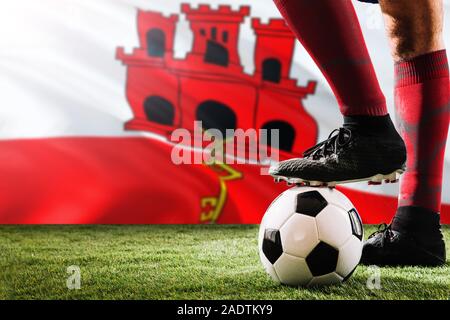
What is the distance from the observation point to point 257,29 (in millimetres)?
2857

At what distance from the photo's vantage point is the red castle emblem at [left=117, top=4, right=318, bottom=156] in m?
2.83

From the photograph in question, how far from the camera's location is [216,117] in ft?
9.30

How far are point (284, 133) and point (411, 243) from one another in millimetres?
1442

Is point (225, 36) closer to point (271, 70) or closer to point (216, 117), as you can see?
point (271, 70)

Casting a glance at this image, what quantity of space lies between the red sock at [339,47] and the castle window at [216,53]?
168 centimetres

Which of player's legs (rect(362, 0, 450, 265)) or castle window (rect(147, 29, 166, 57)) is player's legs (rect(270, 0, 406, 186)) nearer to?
player's legs (rect(362, 0, 450, 265))

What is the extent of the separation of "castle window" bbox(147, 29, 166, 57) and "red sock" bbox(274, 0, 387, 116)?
1.72 m

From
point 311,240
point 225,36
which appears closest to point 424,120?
point 311,240

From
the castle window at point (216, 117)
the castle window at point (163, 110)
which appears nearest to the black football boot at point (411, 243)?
the castle window at point (216, 117)

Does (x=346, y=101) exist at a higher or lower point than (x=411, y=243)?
higher

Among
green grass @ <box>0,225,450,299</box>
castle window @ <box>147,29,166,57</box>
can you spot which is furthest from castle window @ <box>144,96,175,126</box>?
green grass @ <box>0,225,450,299</box>

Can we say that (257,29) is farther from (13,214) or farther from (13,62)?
(13,214)

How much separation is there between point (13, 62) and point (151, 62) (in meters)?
0.73

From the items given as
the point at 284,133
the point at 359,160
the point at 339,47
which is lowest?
the point at 284,133
